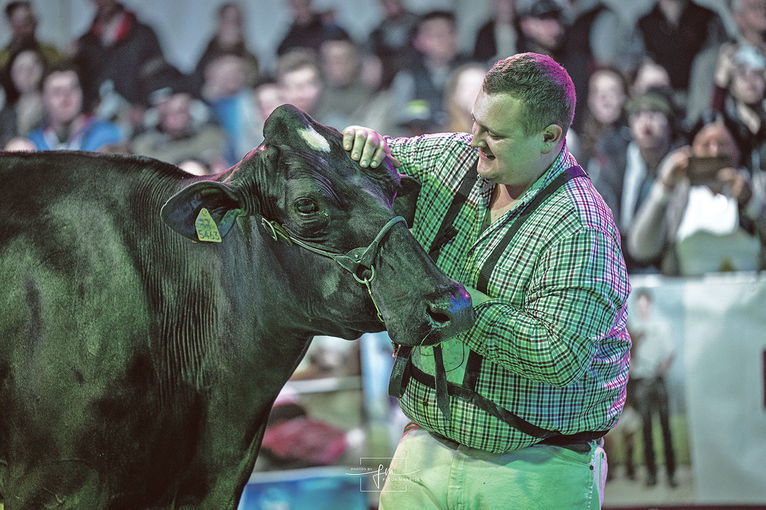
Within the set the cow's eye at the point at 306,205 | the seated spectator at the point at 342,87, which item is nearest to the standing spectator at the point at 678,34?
the seated spectator at the point at 342,87

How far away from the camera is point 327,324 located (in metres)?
→ 2.51

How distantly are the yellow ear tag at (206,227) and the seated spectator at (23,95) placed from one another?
4.40 meters

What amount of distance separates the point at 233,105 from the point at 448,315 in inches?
169

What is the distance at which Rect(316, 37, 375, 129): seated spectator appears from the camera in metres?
6.01

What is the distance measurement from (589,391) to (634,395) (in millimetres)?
3596

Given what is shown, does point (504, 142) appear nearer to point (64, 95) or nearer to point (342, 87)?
point (342, 87)

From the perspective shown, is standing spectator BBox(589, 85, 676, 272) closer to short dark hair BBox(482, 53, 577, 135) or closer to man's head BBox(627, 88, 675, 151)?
man's head BBox(627, 88, 675, 151)

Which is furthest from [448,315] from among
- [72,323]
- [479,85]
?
[479,85]

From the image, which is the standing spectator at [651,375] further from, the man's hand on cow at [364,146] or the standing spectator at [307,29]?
the man's hand on cow at [364,146]

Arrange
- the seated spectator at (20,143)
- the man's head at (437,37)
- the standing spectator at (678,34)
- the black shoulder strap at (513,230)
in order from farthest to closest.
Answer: the seated spectator at (20,143), the man's head at (437,37), the standing spectator at (678,34), the black shoulder strap at (513,230)

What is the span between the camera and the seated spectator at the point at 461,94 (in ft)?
19.4

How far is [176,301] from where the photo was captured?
8.57ft

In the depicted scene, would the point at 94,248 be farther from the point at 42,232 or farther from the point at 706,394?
the point at 706,394

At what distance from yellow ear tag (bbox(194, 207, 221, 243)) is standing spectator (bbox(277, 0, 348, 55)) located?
380cm
